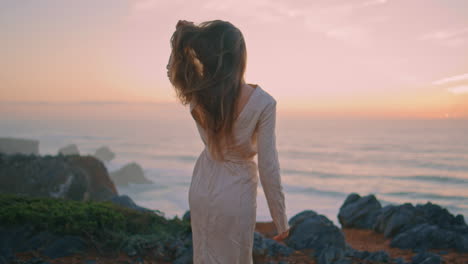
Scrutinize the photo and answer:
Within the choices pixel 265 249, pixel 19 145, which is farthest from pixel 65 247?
pixel 19 145

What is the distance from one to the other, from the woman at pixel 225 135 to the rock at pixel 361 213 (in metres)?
7.42

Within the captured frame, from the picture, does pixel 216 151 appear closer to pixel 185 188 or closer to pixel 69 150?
pixel 185 188

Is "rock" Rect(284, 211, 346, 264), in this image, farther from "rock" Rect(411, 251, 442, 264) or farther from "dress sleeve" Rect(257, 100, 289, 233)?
"dress sleeve" Rect(257, 100, 289, 233)

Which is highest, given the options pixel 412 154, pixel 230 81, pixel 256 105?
pixel 230 81

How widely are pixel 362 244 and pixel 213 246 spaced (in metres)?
A: 6.02

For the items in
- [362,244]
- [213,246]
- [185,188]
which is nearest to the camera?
[213,246]

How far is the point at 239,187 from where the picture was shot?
2160 millimetres

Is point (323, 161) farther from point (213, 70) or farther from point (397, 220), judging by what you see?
point (213, 70)

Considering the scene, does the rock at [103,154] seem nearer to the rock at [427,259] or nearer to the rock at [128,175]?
the rock at [128,175]

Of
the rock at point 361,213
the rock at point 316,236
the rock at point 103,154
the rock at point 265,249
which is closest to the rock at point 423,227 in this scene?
the rock at point 361,213

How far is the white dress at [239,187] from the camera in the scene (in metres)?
2.12

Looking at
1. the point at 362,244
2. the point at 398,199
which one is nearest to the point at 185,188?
the point at 398,199

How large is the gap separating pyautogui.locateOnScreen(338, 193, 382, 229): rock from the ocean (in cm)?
923

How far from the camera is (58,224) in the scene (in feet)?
15.3
